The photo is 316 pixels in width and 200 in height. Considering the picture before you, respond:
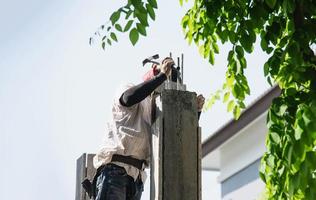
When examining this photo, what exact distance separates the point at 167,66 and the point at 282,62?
65 cm

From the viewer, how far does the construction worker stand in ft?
16.5

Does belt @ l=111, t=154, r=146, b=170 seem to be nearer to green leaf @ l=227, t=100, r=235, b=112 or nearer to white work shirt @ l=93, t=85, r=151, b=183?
white work shirt @ l=93, t=85, r=151, b=183

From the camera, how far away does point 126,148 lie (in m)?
5.08

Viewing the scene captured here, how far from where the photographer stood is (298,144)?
14.7 feet

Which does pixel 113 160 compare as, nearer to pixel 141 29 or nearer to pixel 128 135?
pixel 128 135

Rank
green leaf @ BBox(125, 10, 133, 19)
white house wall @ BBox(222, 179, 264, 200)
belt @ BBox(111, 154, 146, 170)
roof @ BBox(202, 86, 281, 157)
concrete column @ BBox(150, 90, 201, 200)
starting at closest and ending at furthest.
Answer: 1. concrete column @ BBox(150, 90, 201, 200)
2. green leaf @ BBox(125, 10, 133, 19)
3. belt @ BBox(111, 154, 146, 170)
4. roof @ BBox(202, 86, 281, 157)
5. white house wall @ BBox(222, 179, 264, 200)

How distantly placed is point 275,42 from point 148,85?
86 centimetres

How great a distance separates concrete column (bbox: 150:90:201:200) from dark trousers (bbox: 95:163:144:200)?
0.62 ft

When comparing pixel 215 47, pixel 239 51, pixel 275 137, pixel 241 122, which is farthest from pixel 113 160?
pixel 241 122

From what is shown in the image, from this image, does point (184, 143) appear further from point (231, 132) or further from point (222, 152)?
point (222, 152)

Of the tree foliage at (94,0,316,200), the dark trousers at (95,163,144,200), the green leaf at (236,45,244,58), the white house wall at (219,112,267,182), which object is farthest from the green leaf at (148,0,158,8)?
the white house wall at (219,112,267,182)

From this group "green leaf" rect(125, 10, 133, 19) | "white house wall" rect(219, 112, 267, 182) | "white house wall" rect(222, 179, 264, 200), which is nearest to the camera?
"green leaf" rect(125, 10, 133, 19)

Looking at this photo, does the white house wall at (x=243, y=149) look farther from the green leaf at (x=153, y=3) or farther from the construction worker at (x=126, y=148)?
the green leaf at (x=153, y=3)

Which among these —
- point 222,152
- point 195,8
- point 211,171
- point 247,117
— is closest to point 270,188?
point 195,8
